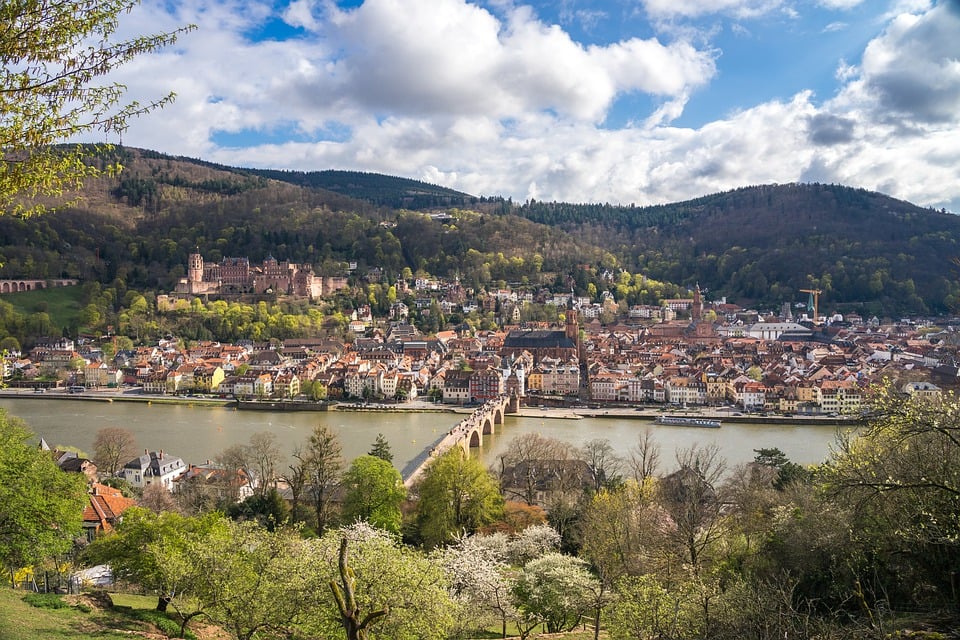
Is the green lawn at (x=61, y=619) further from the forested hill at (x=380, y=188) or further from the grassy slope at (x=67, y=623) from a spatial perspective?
the forested hill at (x=380, y=188)

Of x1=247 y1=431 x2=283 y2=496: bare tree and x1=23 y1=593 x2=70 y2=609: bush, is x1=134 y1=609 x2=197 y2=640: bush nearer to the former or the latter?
x1=23 y1=593 x2=70 y2=609: bush

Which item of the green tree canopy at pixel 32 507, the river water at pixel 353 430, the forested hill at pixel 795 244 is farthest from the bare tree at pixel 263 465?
the forested hill at pixel 795 244

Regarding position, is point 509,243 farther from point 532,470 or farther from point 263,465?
point 263,465

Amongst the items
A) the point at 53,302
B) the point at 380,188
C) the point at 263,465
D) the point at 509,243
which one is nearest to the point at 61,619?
the point at 263,465

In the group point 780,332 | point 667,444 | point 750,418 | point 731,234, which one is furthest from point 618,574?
point 731,234

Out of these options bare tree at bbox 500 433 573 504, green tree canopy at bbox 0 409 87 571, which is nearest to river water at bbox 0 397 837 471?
bare tree at bbox 500 433 573 504

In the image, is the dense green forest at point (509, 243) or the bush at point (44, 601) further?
the dense green forest at point (509, 243)
